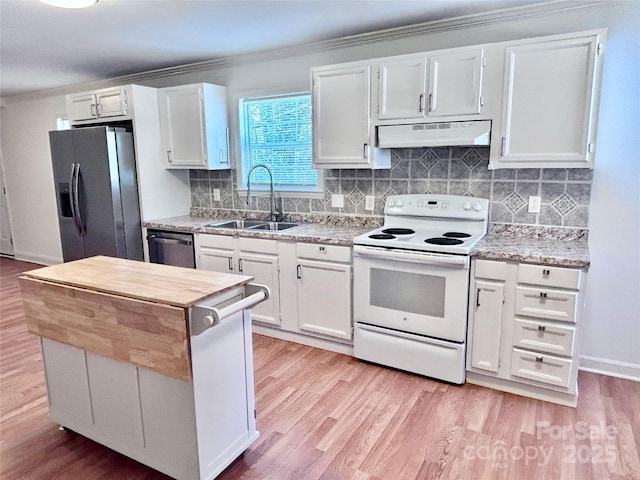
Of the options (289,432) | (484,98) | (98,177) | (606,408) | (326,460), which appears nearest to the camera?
→ (326,460)

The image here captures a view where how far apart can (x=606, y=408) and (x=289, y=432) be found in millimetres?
1800

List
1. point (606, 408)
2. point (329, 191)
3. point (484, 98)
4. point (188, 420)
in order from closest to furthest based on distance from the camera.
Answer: point (188, 420)
point (606, 408)
point (484, 98)
point (329, 191)

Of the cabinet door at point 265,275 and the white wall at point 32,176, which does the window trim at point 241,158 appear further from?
the white wall at point 32,176

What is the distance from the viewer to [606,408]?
2.44 metres

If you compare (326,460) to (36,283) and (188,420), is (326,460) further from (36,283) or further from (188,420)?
(36,283)

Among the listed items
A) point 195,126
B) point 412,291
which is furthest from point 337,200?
point 195,126

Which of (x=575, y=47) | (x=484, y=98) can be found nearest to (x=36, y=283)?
(x=484, y=98)

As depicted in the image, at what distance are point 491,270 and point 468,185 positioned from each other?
783mm

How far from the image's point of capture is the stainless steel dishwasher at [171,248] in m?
3.79

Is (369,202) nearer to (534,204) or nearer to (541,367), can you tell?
(534,204)

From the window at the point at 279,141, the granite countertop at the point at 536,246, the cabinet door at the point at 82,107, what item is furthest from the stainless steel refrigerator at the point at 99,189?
the granite countertop at the point at 536,246

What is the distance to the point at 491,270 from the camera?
252 cm

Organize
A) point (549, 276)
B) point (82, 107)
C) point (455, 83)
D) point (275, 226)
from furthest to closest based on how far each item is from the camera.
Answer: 1. point (82, 107)
2. point (275, 226)
3. point (455, 83)
4. point (549, 276)

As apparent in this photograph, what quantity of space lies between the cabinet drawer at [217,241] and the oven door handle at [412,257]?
1.16 meters
